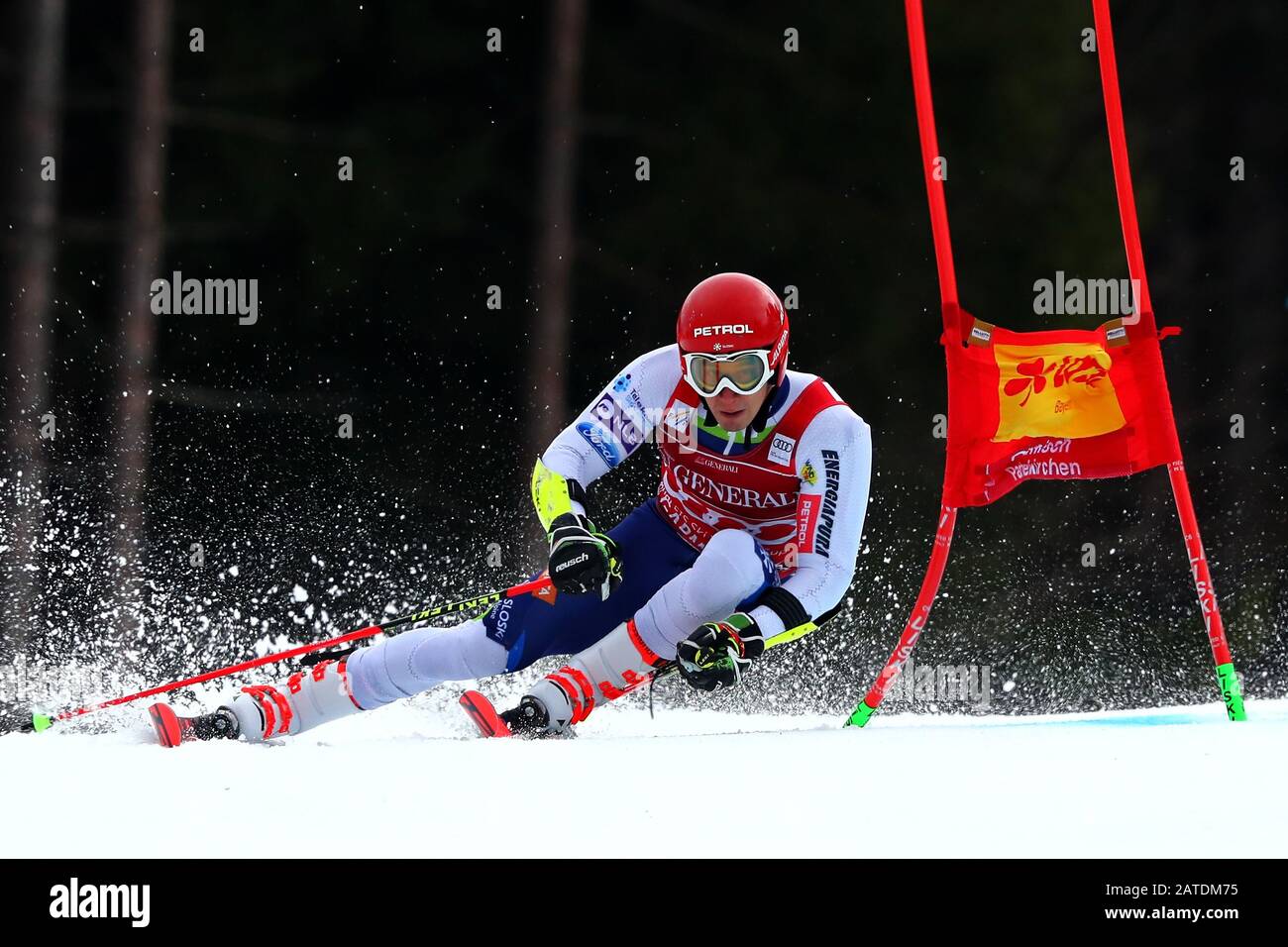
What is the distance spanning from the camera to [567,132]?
873cm

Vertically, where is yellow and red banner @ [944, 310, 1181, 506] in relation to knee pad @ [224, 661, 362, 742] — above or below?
above

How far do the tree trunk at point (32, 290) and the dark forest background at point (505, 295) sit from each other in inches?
0.8

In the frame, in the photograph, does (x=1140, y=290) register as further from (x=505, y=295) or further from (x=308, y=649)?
(x=505, y=295)

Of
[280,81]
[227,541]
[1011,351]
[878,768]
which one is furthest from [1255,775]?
[280,81]

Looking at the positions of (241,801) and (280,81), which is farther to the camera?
(280,81)

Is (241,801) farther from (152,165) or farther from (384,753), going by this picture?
(152,165)

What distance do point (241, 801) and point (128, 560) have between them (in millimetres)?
5525

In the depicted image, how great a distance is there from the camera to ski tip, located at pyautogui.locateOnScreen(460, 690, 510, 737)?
3756 mm

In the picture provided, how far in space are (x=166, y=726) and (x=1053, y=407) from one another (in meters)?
2.59

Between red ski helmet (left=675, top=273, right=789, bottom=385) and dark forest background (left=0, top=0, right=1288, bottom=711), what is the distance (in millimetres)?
3609

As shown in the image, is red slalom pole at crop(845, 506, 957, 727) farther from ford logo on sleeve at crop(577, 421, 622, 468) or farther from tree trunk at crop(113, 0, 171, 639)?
tree trunk at crop(113, 0, 171, 639)

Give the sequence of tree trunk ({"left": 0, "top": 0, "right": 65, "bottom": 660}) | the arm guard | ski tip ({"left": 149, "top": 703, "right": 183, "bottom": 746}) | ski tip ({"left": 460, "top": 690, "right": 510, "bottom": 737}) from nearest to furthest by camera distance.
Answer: ski tip ({"left": 149, "top": 703, "right": 183, "bottom": 746}), ski tip ({"left": 460, "top": 690, "right": 510, "bottom": 737}), the arm guard, tree trunk ({"left": 0, "top": 0, "right": 65, "bottom": 660})

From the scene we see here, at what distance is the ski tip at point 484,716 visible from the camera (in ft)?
12.3

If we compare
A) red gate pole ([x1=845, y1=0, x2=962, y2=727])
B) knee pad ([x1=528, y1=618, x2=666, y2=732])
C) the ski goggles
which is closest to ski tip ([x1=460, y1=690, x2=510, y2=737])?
knee pad ([x1=528, y1=618, x2=666, y2=732])
